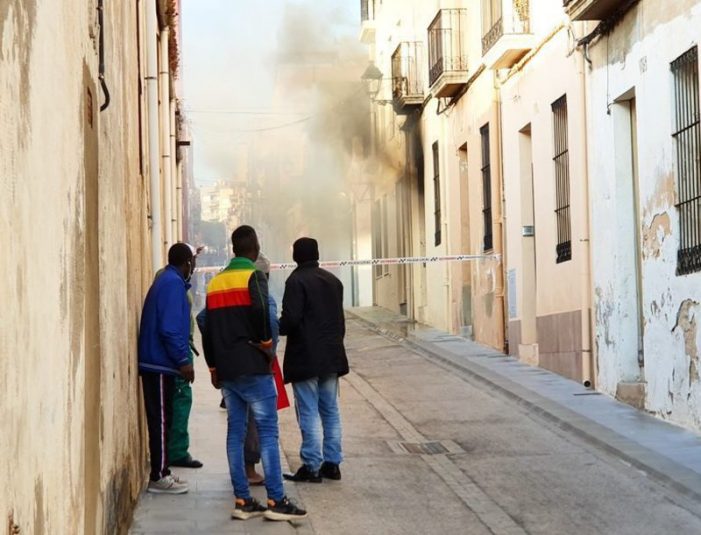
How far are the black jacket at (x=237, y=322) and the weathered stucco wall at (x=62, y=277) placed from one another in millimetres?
595

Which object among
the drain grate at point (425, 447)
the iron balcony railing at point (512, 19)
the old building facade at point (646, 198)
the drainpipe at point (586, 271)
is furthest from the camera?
the iron balcony railing at point (512, 19)

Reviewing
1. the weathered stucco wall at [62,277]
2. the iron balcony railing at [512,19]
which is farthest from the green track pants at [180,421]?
the iron balcony railing at [512,19]

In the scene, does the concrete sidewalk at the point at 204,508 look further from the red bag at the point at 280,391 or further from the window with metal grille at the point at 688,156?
the window with metal grille at the point at 688,156

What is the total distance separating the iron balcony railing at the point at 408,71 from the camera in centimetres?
2622

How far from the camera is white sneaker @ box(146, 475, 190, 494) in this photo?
8.55 meters

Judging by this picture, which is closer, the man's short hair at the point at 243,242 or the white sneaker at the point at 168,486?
the man's short hair at the point at 243,242

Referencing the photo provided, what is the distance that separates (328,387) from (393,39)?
2241 centimetres

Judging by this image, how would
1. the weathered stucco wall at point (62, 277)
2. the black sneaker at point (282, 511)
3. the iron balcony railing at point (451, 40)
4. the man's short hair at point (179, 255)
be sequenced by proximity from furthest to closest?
the iron balcony railing at point (451, 40) < the man's short hair at point (179, 255) < the black sneaker at point (282, 511) < the weathered stucco wall at point (62, 277)

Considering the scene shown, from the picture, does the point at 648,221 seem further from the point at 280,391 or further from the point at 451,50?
the point at 451,50

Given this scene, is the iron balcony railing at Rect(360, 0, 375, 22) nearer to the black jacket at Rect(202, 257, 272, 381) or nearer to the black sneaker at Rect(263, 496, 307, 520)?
the black jacket at Rect(202, 257, 272, 381)

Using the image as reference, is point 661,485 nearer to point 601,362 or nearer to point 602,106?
point 601,362

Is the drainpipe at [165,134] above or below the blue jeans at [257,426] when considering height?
above

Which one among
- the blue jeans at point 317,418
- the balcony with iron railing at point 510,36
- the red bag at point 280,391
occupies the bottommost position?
the blue jeans at point 317,418

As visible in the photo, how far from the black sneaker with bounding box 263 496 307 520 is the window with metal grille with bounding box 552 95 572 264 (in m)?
8.53
